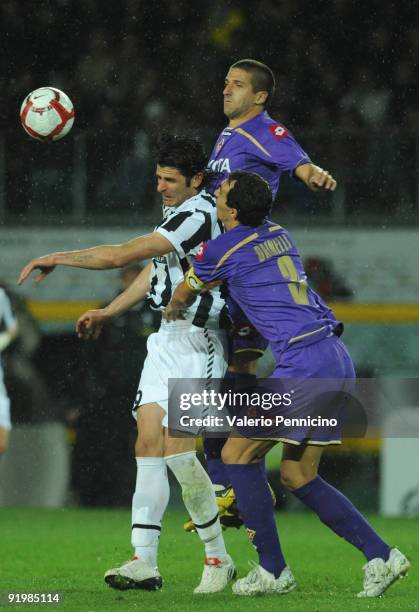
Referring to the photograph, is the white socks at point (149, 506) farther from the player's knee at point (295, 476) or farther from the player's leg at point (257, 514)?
the player's knee at point (295, 476)

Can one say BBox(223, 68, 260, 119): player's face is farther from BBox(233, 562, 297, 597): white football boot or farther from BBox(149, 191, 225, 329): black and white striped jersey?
BBox(233, 562, 297, 597): white football boot

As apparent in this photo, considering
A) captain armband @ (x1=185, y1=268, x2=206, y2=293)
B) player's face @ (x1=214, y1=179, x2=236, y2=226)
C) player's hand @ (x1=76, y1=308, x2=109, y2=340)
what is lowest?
player's hand @ (x1=76, y1=308, x2=109, y2=340)

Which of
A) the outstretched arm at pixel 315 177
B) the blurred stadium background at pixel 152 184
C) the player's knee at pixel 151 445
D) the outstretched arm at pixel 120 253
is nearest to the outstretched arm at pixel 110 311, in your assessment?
the outstretched arm at pixel 120 253

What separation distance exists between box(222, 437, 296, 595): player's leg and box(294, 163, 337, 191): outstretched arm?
3.33 feet

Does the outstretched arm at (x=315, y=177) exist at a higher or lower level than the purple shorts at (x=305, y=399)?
higher

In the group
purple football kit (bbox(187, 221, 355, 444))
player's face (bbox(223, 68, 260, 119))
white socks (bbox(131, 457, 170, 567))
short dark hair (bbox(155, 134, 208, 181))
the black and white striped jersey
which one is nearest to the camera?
purple football kit (bbox(187, 221, 355, 444))

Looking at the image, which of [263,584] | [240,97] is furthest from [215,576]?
[240,97]

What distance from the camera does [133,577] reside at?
505 centimetres

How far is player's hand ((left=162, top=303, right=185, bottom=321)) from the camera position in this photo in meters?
5.21

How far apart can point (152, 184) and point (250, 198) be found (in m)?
6.74

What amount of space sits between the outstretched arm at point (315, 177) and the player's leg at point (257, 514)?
1.02 meters

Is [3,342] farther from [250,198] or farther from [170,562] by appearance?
[250,198]

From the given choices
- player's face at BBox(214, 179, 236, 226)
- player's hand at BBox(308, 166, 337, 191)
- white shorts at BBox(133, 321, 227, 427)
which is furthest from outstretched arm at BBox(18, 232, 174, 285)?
player's hand at BBox(308, 166, 337, 191)

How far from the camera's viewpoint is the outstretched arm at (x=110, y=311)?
17.9 ft
